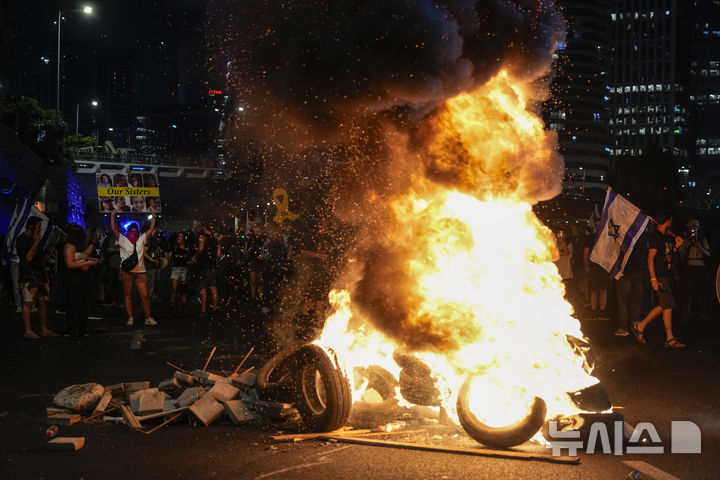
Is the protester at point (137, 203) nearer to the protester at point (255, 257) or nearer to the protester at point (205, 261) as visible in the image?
the protester at point (255, 257)

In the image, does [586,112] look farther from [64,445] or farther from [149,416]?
[64,445]

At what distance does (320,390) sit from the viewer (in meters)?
6.31

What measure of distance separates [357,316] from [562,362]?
1.93 m

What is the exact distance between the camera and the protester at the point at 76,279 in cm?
1166

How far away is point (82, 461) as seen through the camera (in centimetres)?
527

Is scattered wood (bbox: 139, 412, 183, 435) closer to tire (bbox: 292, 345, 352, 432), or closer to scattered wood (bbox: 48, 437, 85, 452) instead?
scattered wood (bbox: 48, 437, 85, 452)

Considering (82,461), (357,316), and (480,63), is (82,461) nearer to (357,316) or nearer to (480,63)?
(357,316)

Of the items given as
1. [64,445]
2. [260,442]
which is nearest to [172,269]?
[64,445]

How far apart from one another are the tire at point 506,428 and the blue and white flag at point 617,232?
722cm

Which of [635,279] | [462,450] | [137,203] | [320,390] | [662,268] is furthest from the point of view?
[137,203]

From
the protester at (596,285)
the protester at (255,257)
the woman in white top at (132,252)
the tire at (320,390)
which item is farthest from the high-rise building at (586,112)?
the tire at (320,390)

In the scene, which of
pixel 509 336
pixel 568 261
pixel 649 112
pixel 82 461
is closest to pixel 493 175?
pixel 509 336

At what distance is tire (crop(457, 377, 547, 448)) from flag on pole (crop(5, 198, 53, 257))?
480 inches

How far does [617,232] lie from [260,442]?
8345mm
